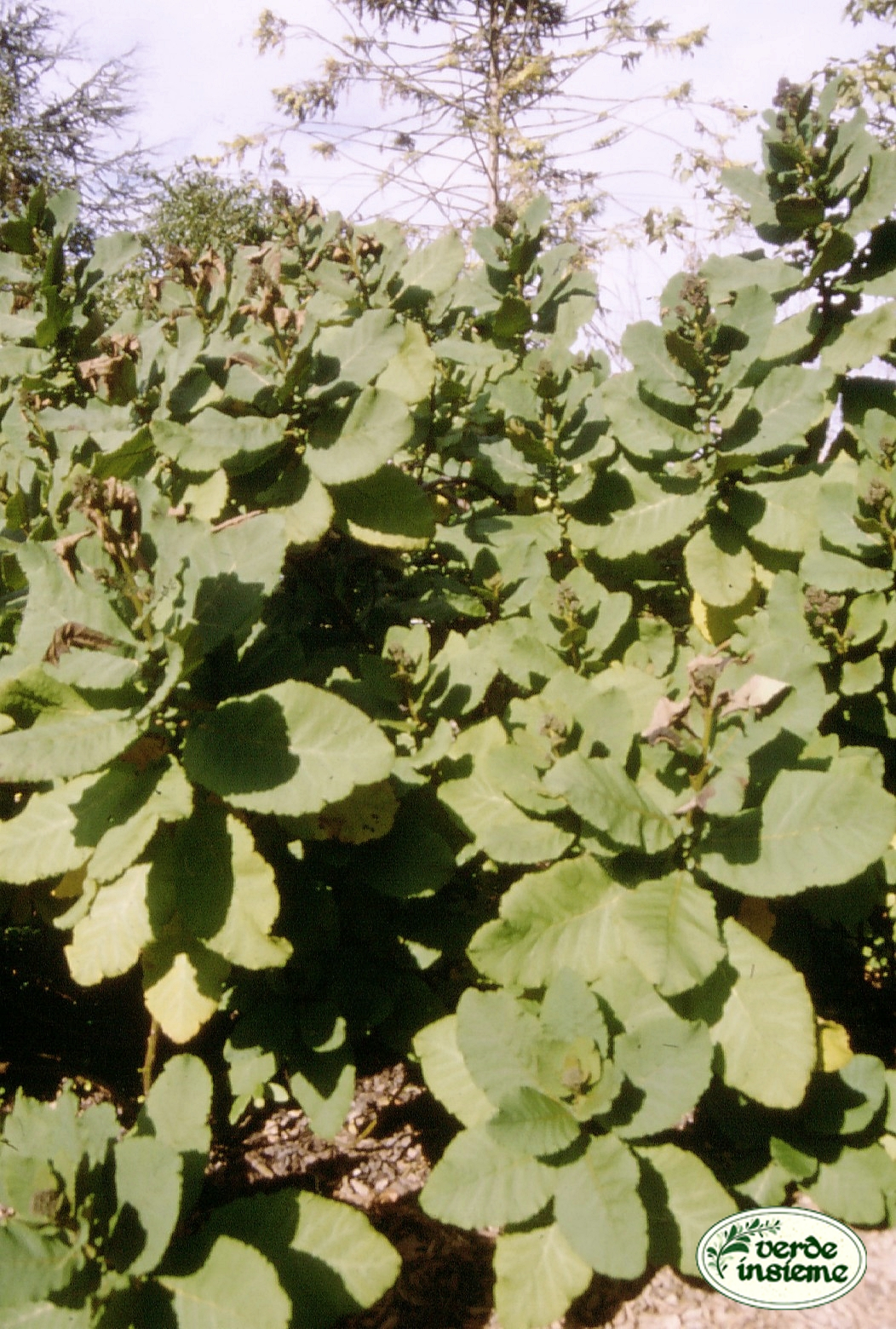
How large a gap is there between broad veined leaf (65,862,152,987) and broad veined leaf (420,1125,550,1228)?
0.67 m

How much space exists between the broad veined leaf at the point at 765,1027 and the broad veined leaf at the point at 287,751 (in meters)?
0.75

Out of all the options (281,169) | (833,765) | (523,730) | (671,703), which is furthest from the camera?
(281,169)

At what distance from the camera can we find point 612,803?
4.76 feet

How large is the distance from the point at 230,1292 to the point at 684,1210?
812 millimetres

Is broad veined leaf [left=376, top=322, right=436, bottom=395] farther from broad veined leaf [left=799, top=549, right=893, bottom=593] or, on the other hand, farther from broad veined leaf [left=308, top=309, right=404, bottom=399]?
broad veined leaf [left=799, top=549, right=893, bottom=593]

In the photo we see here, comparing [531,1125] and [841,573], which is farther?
[841,573]

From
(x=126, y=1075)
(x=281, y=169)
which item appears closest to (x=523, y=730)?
(x=126, y=1075)

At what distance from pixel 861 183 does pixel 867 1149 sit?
2107mm

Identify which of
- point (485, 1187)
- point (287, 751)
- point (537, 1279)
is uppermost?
point (287, 751)

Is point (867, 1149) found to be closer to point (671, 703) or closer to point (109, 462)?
point (671, 703)

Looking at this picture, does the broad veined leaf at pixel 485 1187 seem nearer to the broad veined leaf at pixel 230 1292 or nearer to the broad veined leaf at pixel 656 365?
the broad veined leaf at pixel 230 1292

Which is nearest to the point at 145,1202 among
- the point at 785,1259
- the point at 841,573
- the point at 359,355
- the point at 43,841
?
the point at 43,841

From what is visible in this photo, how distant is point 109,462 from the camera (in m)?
1.76

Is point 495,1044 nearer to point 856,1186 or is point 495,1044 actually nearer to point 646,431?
point 856,1186
